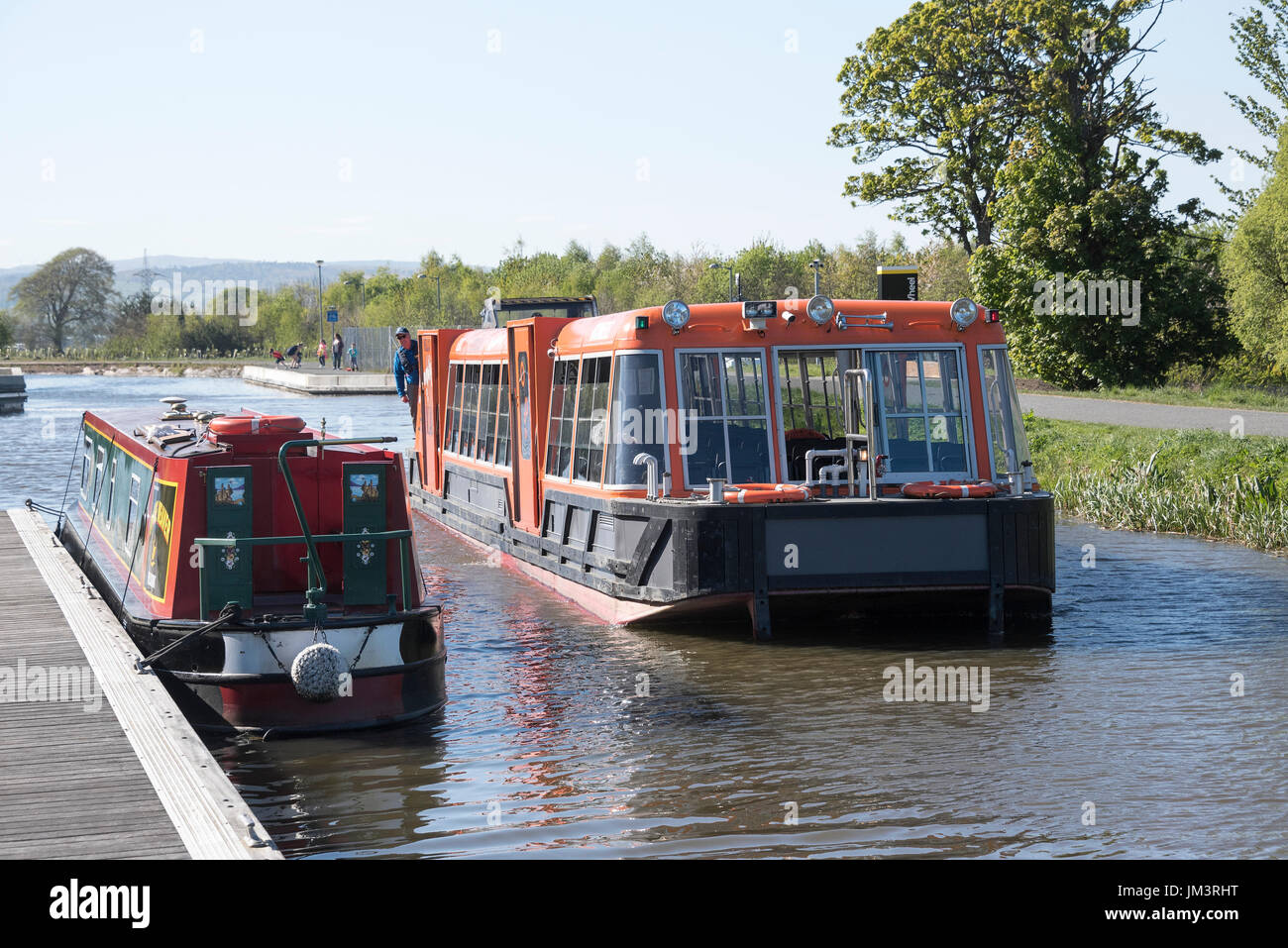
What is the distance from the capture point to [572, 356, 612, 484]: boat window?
1470cm

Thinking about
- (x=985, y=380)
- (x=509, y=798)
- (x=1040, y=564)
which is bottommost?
(x=509, y=798)

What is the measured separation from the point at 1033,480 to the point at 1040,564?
2.78 feet

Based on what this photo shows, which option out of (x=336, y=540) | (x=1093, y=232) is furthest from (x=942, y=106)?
(x=336, y=540)

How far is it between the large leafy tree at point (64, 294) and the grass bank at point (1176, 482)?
512 feet

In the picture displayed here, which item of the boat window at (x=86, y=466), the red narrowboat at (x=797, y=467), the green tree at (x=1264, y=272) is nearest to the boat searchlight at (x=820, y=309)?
the red narrowboat at (x=797, y=467)

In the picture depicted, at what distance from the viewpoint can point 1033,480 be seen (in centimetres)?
1368

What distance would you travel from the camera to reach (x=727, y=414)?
14.0 meters

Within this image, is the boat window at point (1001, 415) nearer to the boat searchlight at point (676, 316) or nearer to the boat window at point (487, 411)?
the boat searchlight at point (676, 316)

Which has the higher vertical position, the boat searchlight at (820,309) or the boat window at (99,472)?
the boat searchlight at (820,309)

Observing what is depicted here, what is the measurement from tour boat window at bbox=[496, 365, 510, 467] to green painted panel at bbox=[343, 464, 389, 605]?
742 cm

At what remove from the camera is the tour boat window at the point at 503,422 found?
18362mm

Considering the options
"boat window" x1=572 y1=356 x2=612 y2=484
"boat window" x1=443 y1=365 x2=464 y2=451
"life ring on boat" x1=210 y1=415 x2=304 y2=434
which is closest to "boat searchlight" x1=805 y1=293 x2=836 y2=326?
"boat window" x1=572 y1=356 x2=612 y2=484

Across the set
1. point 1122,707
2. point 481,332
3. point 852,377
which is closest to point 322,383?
point 481,332
